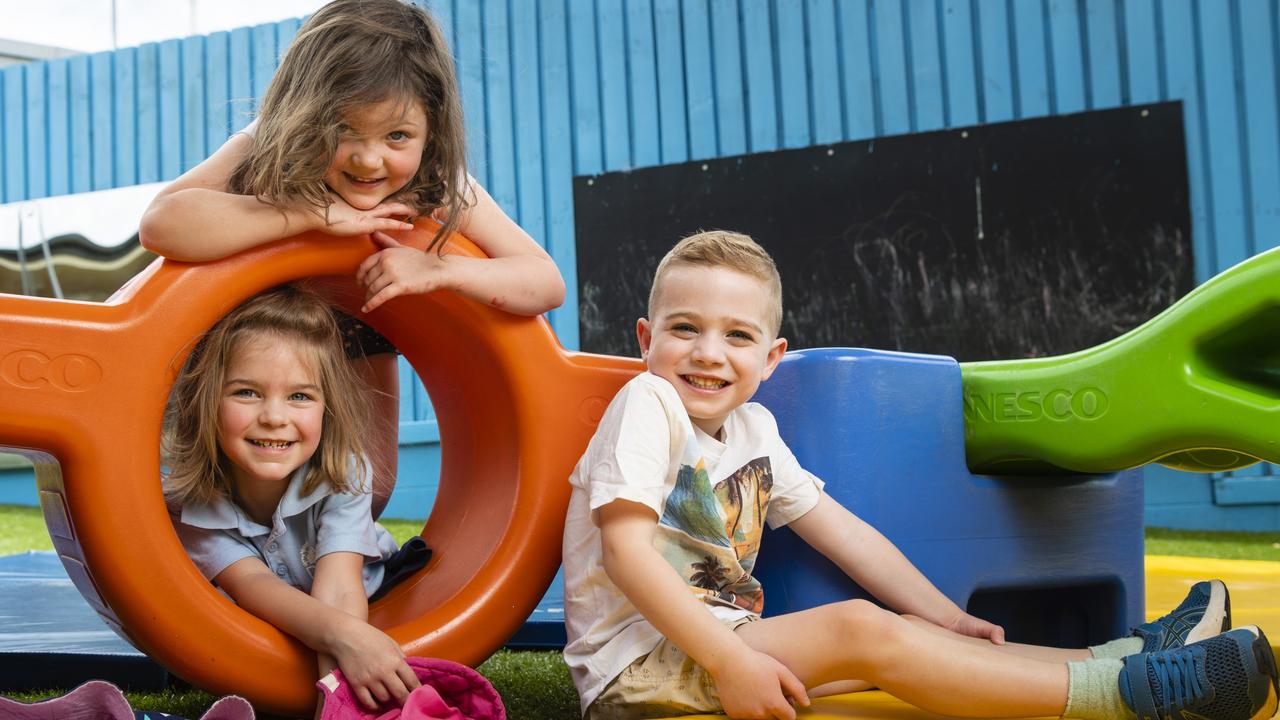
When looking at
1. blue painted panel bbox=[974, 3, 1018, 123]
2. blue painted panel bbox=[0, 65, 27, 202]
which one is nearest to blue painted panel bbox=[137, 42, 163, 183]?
blue painted panel bbox=[0, 65, 27, 202]

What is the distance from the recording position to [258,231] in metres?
1.37

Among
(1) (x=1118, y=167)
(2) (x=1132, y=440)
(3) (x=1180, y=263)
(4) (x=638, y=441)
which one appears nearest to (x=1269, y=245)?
(3) (x=1180, y=263)

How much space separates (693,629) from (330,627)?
45cm

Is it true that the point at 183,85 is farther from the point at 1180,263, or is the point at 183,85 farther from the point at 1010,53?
the point at 1180,263

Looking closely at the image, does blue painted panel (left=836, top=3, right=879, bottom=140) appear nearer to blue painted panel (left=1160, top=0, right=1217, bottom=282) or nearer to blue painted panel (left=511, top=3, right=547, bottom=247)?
blue painted panel (left=1160, top=0, right=1217, bottom=282)

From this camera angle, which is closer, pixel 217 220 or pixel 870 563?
pixel 217 220

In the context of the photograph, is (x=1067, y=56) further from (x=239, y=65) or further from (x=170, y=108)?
(x=170, y=108)

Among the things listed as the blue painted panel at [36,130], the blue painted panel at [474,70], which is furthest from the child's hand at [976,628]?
the blue painted panel at [36,130]

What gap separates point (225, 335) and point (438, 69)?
45 centimetres

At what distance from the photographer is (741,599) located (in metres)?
1.42

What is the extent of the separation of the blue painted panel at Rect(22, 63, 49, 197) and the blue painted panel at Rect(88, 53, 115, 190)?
0.31m

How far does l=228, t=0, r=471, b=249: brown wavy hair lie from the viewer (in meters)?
1.41

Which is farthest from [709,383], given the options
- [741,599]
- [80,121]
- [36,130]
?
[36,130]

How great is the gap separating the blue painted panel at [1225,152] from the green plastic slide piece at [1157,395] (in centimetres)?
289
